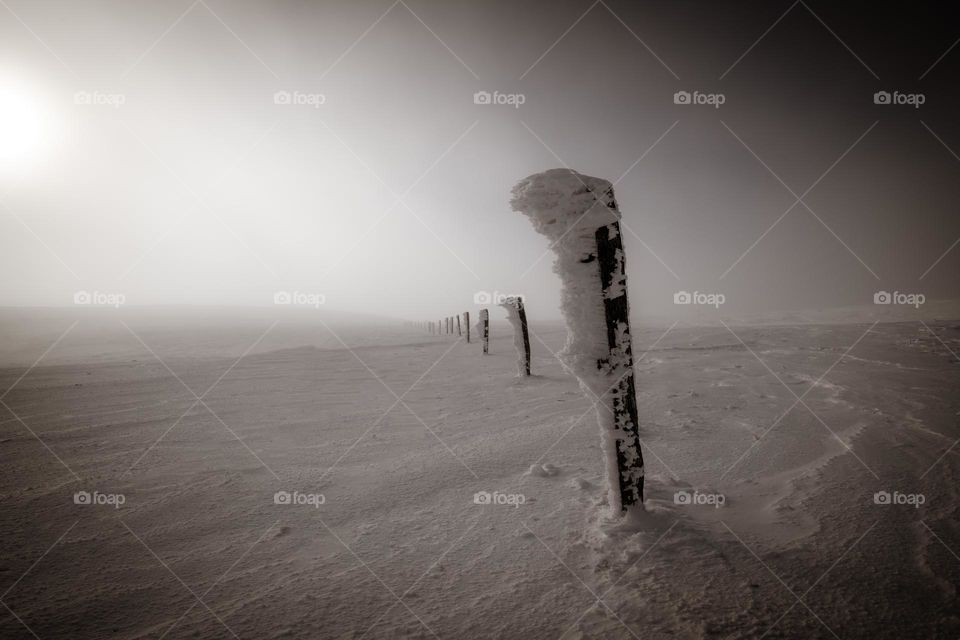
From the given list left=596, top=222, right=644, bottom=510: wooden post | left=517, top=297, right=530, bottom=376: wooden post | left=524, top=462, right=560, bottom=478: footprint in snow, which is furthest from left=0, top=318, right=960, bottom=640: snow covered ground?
left=517, top=297, right=530, bottom=376: wooden post

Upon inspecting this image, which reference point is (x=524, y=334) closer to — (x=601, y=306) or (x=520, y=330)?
(x=520, y=330)

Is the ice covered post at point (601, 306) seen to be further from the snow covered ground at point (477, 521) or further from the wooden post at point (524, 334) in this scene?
the wooden post at point (524, 334)

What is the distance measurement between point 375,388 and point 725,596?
24.5ft

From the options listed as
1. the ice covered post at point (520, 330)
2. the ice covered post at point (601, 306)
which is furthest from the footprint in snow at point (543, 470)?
the ice covered post at point (520, 330)

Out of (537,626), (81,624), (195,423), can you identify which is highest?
→ (195,423)

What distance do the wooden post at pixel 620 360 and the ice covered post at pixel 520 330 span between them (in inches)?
259

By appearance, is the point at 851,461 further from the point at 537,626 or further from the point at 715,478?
the point at 537,626

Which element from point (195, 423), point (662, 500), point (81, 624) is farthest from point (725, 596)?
point (195, 423)

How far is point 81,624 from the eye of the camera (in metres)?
2.10

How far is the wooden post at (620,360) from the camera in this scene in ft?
9.53

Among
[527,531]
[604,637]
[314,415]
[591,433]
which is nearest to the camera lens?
[604,637]

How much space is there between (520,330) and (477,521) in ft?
23.1

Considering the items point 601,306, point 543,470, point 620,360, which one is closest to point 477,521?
point 543,470

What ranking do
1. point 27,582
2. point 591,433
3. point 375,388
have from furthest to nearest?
point 375,388, point 591,433, point 27,582
